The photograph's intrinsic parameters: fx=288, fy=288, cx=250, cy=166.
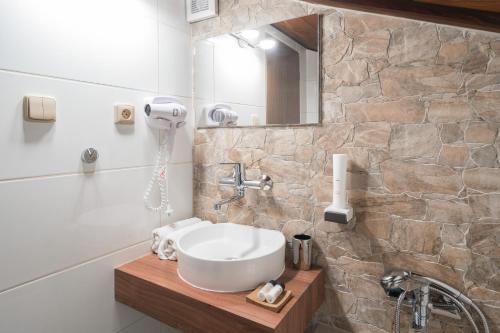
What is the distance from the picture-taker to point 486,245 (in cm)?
95

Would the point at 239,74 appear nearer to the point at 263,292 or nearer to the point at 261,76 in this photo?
the point at 261,76

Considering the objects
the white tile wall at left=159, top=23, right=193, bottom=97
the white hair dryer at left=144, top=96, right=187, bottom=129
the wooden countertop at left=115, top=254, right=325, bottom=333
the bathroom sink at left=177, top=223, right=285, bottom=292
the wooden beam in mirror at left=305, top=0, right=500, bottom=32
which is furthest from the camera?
the white tile wall at left=159, top=23, right=193, bottom=97

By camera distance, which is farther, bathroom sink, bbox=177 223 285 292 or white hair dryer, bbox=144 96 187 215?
white hair dryer, bbox=144 96 187 215

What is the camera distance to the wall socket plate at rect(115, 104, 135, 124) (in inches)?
47.8

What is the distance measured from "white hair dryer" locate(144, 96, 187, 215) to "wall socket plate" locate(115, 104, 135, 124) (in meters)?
0.07

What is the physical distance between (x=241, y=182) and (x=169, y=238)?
0.42m

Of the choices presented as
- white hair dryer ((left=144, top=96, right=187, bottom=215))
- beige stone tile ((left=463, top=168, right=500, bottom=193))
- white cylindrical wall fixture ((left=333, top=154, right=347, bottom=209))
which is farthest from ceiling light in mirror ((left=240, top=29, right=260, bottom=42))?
beige stone tile ((left=463, top=168, right=500, bottom=193))

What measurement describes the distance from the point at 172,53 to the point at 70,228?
0.94 meters

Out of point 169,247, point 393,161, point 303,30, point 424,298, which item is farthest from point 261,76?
point 424,298

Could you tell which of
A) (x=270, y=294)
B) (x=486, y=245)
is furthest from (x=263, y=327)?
(x=486, y=245)

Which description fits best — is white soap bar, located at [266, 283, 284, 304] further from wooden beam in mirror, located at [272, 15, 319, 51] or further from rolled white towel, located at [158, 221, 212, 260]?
wooden beam in mirror, located at [272, 15, 319, 51]

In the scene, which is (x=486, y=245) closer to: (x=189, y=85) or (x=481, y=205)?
(x=481, y=205)

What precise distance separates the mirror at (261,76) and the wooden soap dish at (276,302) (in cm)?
69

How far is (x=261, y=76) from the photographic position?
4.48ft
